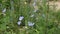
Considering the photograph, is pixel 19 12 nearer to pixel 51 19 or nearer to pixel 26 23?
pixel 26 23

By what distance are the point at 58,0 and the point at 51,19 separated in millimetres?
754

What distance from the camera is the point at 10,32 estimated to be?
3.03 metres

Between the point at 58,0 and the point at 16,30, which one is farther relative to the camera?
the point at 58,0

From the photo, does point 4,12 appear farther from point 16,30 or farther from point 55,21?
point 55,21

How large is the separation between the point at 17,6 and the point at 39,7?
361 mm

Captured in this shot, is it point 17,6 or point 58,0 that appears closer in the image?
point 17,6

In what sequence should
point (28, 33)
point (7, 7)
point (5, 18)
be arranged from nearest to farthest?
point (28, 33) < point (5, 18) < point (7, 7)

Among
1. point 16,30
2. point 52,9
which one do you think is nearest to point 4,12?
point 16,30

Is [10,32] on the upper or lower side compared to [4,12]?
lower

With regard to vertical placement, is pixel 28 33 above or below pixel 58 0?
below

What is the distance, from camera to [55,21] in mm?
3072

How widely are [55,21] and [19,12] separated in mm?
613

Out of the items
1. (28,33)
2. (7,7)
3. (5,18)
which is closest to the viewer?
(28,33)

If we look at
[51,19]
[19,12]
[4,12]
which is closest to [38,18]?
[51,19]
